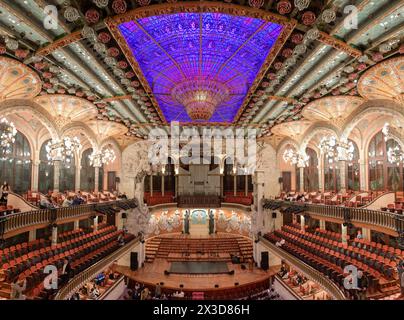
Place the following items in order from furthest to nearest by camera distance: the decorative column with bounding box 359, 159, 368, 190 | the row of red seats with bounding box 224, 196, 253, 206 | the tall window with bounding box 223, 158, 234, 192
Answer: the tall window with bounding box 223, 158, 234, 192, the row of red seats with bounding box 224, 196, 253, 206, the decorative column with bounding box 359, 159, 368, 190

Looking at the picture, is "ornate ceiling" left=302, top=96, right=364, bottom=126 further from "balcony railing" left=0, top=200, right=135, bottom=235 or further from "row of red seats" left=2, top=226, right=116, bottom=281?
"row of red seats" left=2, top=226, right=116, bottom=281

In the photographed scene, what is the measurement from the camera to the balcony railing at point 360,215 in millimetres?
9666

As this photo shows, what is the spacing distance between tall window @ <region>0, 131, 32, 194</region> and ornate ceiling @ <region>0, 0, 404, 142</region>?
6.13 m

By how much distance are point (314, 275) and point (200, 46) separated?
10836mm

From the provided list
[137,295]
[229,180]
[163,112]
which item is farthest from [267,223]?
[163,112]

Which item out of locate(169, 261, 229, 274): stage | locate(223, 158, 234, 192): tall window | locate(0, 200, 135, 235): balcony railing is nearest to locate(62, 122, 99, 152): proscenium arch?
locate(0, 200, 135, 235): balcony railing

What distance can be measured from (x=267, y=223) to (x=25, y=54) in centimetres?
1910

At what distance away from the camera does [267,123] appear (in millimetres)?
17906

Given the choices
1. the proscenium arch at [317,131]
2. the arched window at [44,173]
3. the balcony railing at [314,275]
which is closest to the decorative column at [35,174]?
the arched window at [44,173]

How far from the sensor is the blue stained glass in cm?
712

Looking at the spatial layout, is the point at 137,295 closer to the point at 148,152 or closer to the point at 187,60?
the point at 148,152

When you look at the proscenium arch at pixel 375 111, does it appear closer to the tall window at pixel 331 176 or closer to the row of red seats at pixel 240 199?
the tall window at pixel 331 176

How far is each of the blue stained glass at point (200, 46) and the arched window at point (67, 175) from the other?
40.6 feet

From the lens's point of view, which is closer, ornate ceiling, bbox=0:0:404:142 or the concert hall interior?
ornate ceiling, bbox=0:0:404:142
